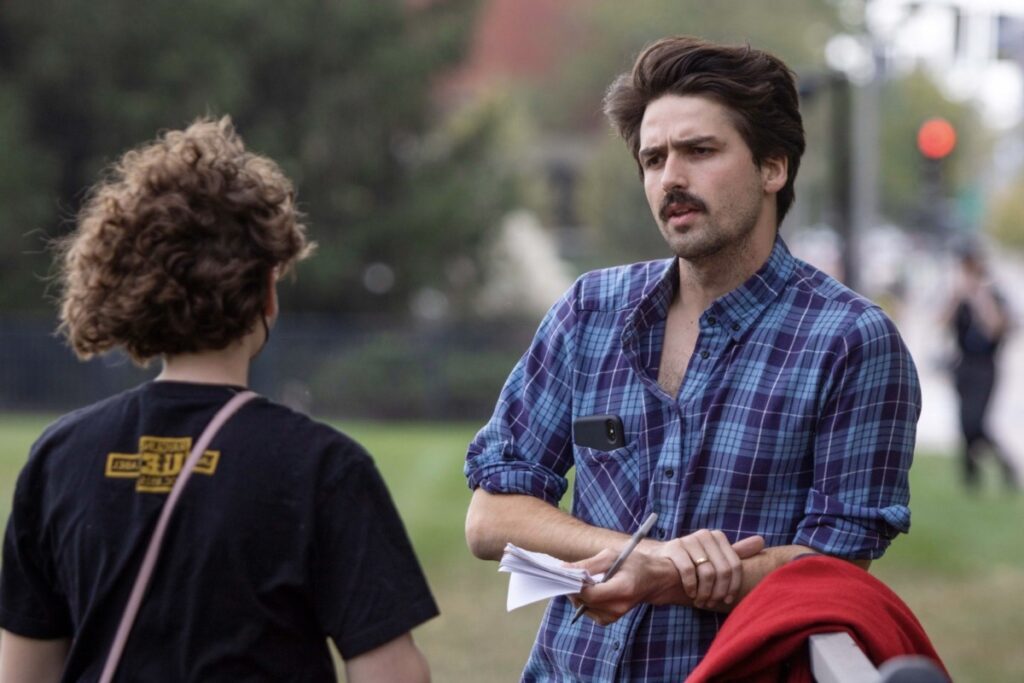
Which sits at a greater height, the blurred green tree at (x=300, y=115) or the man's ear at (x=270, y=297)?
the blurred green tree at (x=300, y=115)

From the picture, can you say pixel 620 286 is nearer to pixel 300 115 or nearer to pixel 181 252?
pixel 181 252

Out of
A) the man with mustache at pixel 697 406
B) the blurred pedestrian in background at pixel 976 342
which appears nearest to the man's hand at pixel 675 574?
the man with mustache at pixel 697 406

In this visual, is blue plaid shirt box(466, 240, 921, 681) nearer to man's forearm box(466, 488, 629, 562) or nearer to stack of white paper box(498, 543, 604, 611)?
man's forearm box(466, 488, 629, 562)

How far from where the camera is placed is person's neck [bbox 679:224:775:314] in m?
3.04

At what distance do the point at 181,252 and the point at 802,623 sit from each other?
4.10 ft

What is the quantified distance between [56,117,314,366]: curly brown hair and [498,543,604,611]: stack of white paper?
64 cm

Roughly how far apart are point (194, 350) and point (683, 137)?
101 centimetres

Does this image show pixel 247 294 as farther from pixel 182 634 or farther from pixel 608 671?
pixel 608 671

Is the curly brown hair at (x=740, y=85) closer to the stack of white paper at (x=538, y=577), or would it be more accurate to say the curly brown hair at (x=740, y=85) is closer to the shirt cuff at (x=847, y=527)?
the shirt cuff at (x=847, y=527)

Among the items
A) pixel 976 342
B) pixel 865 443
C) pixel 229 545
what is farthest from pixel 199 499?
pixel 976 342

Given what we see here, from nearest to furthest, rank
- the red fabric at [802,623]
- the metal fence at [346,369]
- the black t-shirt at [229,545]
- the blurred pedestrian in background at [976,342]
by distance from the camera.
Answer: the red fabric at [802,623], the black t-shirt at [229,545], the blurred pedestrian in background at [976,342], the metal fence at [346,369]

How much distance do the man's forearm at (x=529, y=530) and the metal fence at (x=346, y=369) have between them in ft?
72.6

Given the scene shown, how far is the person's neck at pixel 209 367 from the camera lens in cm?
276

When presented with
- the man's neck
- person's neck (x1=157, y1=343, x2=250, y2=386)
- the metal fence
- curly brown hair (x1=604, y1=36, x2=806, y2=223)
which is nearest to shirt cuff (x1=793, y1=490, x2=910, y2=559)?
the man's neck
